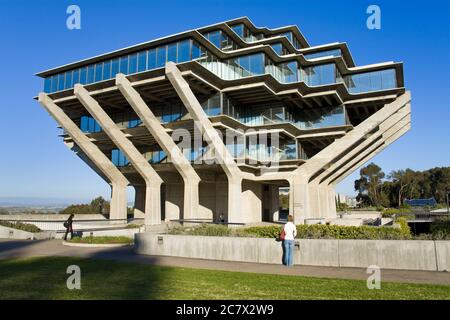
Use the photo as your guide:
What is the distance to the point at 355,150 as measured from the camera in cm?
3772

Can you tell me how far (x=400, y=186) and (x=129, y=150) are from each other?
82.4m

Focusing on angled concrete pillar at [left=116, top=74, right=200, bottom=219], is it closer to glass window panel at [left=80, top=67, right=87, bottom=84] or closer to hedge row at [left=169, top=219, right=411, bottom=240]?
glass window panel at [left=80, top=67, right=87, bottom=84]

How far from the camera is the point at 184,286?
829 centimetres

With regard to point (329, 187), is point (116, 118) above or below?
above

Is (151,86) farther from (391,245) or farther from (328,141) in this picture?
(391,245)

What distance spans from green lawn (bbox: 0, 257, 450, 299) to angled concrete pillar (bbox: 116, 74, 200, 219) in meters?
22.0

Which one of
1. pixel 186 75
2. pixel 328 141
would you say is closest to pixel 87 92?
pixel 186 75

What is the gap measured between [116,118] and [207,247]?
29.4 m

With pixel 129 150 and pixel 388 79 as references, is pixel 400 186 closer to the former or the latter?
pixel 388 79

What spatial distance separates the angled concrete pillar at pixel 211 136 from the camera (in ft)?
94.8

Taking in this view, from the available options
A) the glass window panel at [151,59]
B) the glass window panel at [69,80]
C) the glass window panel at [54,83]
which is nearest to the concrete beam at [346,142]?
the glass window panel at [151,59]

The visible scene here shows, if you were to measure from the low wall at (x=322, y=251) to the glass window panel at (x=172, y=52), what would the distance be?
19.1 metres

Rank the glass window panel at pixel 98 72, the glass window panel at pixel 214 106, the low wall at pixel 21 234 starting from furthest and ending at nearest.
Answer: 1. the glass window panel at pixel 98 72
2. the glass window panel at pixel 214 106
3. the low wall at pixel 21 234

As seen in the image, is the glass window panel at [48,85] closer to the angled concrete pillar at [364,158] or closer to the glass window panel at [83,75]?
the glass window panel at [83,75]
